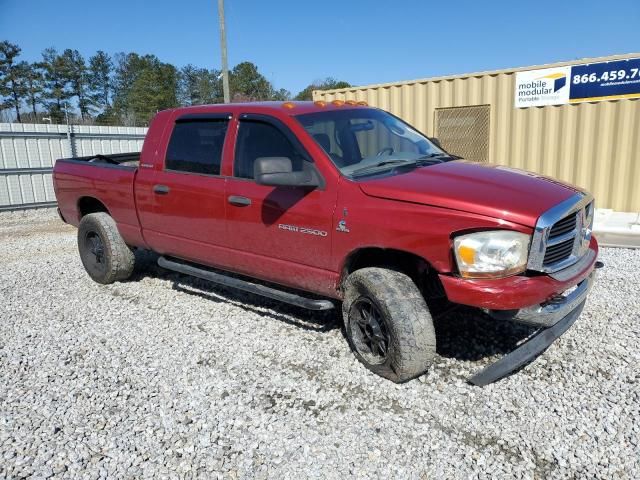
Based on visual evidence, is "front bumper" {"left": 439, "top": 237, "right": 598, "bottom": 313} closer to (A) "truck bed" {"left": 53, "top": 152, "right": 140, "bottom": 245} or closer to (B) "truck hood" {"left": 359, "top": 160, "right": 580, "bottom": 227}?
(B) "truck hood" {"left": 359, "top": 160, "right": 580, "bottom": 227}

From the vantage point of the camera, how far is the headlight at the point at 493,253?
284cm

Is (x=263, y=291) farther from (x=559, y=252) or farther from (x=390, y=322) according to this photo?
(x=559, y=252)

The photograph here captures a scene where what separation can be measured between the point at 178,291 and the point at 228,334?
1.55 m

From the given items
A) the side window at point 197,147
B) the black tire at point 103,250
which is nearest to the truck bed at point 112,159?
the black tire at point 103,250

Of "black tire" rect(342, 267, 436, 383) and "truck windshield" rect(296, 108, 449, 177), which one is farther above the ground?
"truck windshield" rect(296, 108, 449, 177)

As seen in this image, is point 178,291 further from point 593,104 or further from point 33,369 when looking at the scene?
Answer: point 593,104

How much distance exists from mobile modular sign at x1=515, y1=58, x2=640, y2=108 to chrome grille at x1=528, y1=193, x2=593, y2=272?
5858 millimetres

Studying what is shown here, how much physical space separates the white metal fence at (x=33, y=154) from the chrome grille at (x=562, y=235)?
12928 millimetres

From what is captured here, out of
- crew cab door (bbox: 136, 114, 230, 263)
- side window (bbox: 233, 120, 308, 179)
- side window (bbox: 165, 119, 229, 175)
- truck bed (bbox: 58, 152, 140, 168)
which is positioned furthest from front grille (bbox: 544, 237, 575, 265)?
truck bed (bbox: 58, 152, 140, 168)

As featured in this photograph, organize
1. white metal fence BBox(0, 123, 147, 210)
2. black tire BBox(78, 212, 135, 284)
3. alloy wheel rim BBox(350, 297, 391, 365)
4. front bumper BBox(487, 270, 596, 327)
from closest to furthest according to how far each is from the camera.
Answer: front bumper BBox(487, 270, 596, 327) < alloy wheel rim BBox(350, 297, 391, 365) < black tire BBox(78, 212, 135, 284) < white metal fence BBox(0, 123, 147, 210)

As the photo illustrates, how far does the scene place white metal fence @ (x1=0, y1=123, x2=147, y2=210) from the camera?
1217 cm

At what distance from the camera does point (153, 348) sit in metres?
4.06

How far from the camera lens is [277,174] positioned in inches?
138

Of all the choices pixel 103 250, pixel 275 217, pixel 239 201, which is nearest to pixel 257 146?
pixel 239 201
